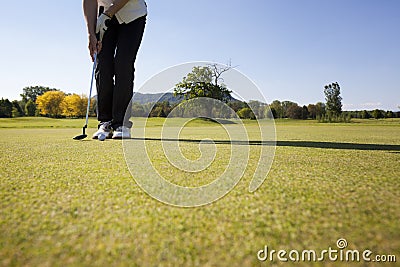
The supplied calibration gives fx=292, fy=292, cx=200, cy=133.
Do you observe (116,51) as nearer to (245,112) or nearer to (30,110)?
(245,112)

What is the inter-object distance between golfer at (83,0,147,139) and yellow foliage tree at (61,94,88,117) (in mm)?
33603

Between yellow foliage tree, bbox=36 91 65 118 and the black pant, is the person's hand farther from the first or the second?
yellow foliage tree, bbox=36 91 65 118

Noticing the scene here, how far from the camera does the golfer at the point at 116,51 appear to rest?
2.89 meters

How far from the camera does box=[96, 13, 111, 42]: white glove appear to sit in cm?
283

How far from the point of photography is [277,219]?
2.47ft

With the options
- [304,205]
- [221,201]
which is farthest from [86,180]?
[304,205]

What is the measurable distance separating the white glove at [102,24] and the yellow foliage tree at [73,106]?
33685mm

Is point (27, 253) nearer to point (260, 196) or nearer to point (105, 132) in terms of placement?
point (260, 196)

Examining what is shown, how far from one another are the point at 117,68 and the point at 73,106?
34.9 meters

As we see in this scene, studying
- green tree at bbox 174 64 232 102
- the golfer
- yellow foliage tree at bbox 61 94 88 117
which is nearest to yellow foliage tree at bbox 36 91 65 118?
yellow foliage tree at bbox 61 94 88 117

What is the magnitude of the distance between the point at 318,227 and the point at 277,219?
0.32ft

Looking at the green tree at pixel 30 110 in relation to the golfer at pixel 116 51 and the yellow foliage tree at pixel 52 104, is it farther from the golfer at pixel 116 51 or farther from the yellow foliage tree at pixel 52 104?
the golfer at pixel 116 51

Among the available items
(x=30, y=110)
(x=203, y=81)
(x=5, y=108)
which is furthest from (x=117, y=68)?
(x=30, y=110)

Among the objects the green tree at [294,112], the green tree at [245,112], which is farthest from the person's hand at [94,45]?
the green tree at [294,112]
